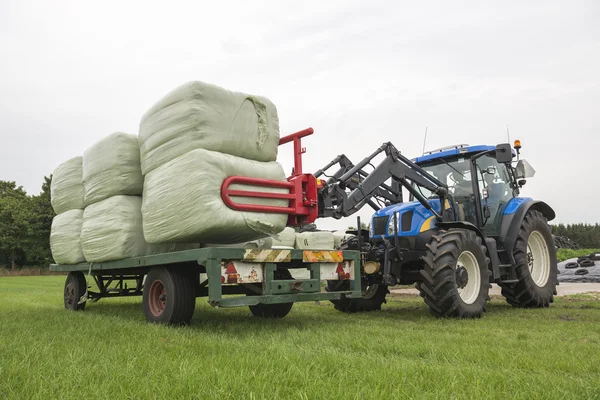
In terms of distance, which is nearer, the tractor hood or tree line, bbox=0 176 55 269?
the tractor hood

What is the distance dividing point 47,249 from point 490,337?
39.8m

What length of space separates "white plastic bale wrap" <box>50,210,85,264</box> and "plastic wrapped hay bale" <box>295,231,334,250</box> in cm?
1335

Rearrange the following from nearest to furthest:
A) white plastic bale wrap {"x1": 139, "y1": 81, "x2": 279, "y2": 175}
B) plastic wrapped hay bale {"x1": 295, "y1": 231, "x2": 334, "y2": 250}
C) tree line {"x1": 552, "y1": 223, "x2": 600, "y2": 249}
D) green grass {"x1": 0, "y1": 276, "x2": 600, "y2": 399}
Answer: green grass {"x1": 0, "y1": 276, "x2": 600, "y2": 399} < white plastic bale wrap {"x1": 139, "y1": 81, "x2": 279, "y2": 175} < plastic wrapped hay bale {"x1": 295, "y1": 231, "x2": 334, "y2": 250} < tree line {"x1": 552, "y1": 223, "x2": 600, "y2": 249}

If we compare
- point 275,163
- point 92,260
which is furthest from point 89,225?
point 275,163

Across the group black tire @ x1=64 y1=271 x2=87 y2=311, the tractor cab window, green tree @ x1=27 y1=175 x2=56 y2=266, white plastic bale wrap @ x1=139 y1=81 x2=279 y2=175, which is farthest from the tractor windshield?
green tree @ x1=27 y1=175 x2=56 y2=266

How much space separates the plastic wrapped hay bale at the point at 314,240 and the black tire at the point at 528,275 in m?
12.8

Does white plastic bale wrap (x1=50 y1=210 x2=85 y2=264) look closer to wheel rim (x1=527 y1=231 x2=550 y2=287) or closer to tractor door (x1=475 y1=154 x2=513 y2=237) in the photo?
tractor door (x1=475 y1=154 x2=513 y2=237)

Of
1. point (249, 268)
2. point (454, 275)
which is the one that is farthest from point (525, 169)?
point (249, 268)

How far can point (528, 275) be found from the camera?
25.5 feet

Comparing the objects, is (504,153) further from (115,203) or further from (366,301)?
(115,203)

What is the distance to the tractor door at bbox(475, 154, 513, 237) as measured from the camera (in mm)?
7801

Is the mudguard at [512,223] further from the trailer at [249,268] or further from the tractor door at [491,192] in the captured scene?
the trailer at [249,268]

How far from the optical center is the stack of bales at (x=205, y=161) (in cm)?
507

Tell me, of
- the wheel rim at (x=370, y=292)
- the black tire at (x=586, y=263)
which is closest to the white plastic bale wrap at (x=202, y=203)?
the wheel rim at (x=370, y=292)
